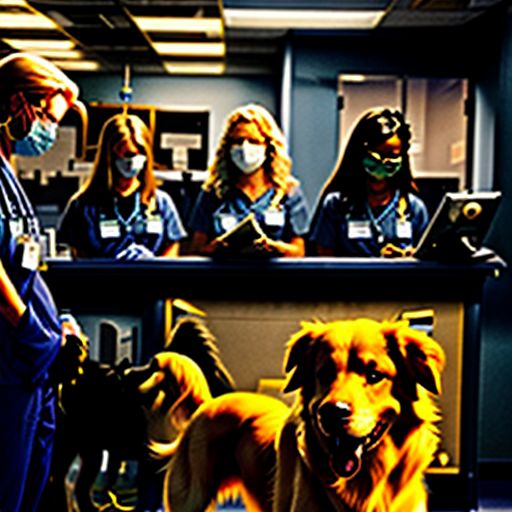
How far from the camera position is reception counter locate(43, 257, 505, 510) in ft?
8.19

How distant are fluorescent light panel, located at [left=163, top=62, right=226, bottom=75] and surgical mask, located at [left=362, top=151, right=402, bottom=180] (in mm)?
5122

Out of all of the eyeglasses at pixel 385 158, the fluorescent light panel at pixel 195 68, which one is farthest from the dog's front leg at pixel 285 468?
the fluorescent light panel at pixel 195 68

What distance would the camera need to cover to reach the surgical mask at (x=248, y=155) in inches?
123

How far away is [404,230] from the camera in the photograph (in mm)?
3162

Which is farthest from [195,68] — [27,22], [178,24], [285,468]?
[285,468]

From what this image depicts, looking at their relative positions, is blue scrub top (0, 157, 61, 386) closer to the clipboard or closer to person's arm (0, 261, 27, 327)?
person's arm (0, 261, 27, 327)

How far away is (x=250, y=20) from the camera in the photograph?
19.2 feet

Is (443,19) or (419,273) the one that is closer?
(419,273)

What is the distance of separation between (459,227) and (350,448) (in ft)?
2.83

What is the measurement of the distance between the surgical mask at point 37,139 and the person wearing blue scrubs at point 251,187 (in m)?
0.96

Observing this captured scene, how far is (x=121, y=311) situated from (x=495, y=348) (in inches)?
81.8

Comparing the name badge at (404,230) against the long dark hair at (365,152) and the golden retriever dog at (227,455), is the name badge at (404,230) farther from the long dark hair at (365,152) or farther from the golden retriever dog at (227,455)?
the golden retriever dog at (227,455)

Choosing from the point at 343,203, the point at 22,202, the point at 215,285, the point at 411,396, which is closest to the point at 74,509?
the point at 215,285

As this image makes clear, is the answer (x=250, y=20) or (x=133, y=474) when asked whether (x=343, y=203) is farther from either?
(x=250, y=20)
